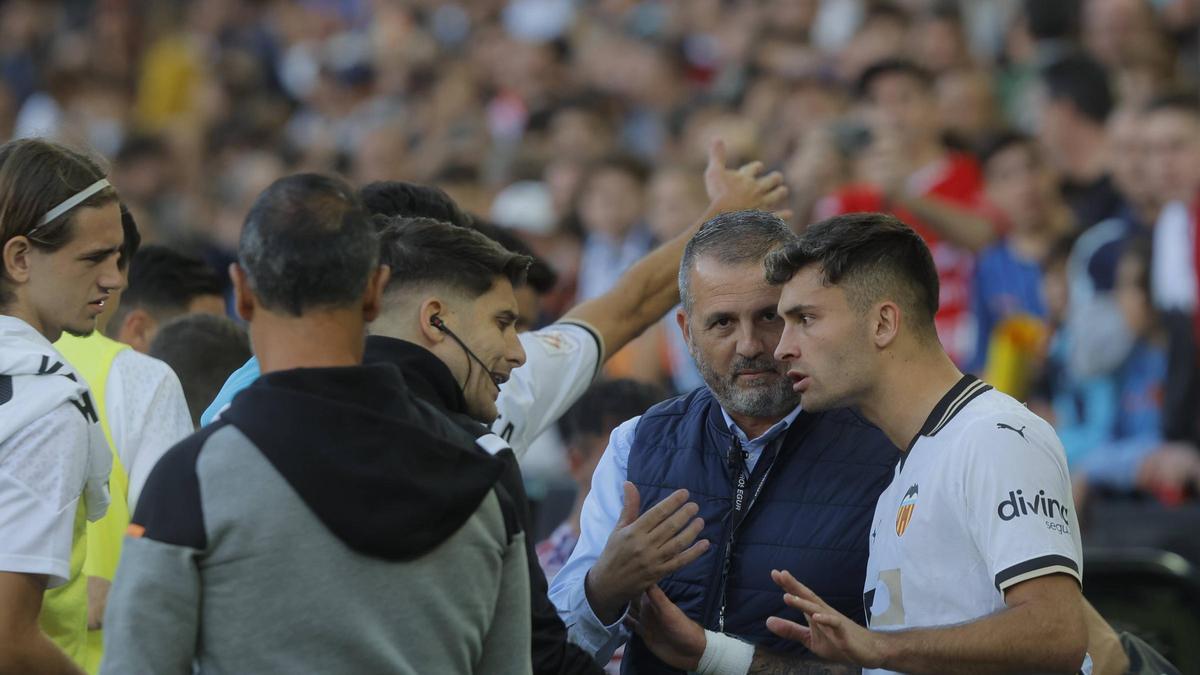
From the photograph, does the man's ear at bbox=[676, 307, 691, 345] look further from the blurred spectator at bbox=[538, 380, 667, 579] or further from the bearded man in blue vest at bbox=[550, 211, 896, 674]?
the blurred spectator at bbox=[538, 380, 667, 579]

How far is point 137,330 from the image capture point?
536 centimetres

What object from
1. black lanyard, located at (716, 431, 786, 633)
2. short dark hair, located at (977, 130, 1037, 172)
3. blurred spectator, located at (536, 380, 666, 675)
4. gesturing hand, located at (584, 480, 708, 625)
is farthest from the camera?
short dark hair, located at (977, 130, 1037, 172)

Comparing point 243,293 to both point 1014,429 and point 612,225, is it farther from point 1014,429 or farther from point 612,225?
point 612,225

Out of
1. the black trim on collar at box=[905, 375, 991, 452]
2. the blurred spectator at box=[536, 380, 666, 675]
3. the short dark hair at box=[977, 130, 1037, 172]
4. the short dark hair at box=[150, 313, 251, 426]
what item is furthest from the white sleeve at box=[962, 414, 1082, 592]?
the short dark hair at box=[977, 130, 1037, 172]

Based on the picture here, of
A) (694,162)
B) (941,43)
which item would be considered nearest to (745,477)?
(694,162)

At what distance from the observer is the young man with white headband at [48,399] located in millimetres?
3162

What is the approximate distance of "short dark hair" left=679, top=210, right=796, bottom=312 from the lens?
162 inches

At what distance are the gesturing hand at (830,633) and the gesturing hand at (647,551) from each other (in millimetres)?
284

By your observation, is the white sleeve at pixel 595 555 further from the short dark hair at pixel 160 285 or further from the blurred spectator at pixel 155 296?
the short dark hair at pixel 160 285

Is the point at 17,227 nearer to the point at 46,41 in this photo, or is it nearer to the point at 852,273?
the point at 852,273

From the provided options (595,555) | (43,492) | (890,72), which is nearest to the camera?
(43,492)

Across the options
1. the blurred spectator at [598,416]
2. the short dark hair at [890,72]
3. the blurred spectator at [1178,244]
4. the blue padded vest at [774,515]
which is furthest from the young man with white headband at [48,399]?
the short dark hair at [890,72]

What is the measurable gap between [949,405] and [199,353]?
2.36m

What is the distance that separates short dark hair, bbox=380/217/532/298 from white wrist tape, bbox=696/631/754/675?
0.99m
